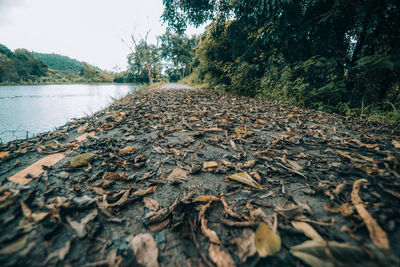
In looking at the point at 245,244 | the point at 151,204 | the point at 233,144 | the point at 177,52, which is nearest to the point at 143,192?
the point at 151,204

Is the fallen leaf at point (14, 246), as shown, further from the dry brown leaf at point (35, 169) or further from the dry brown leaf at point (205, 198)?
the dry brown leaf at point (205, 198)

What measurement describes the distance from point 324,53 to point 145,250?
4492 millimetres

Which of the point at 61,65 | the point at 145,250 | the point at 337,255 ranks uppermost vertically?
the point at 61,65

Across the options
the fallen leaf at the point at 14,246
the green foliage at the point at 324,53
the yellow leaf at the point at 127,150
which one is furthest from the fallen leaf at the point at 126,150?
the green foliage at the point at 324,53

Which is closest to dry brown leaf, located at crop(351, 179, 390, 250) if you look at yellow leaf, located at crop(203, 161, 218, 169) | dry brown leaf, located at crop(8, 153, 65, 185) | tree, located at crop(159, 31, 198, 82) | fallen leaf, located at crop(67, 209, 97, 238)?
yellow leaf, located at crop(203, 161, 218, 169)

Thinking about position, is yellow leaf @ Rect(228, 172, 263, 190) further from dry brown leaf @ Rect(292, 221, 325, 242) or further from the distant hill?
the distant hill

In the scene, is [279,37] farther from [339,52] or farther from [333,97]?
[333,97]

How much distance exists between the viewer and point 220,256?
553mm

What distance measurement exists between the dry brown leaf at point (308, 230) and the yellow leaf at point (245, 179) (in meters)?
0.26

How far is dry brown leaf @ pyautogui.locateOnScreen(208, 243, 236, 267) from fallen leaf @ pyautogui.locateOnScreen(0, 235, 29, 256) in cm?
66

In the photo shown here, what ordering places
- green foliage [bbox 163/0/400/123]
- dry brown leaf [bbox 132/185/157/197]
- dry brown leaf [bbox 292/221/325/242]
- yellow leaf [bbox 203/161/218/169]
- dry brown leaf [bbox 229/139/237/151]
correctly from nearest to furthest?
1. dry brown leaf [bbox 292/221/325/242]
2. dry brown leaf [bbox 132/185/157/197]
3. yellow leaf [bbox 203/161/218/169]
4. dry brown leaf [bbox 229/139/237/151]
5. green foliage [bbox 163/0/400/123]

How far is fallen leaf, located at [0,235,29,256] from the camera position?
19.9 inches

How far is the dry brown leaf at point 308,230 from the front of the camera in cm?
58

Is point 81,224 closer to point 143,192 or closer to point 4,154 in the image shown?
point 143,192
